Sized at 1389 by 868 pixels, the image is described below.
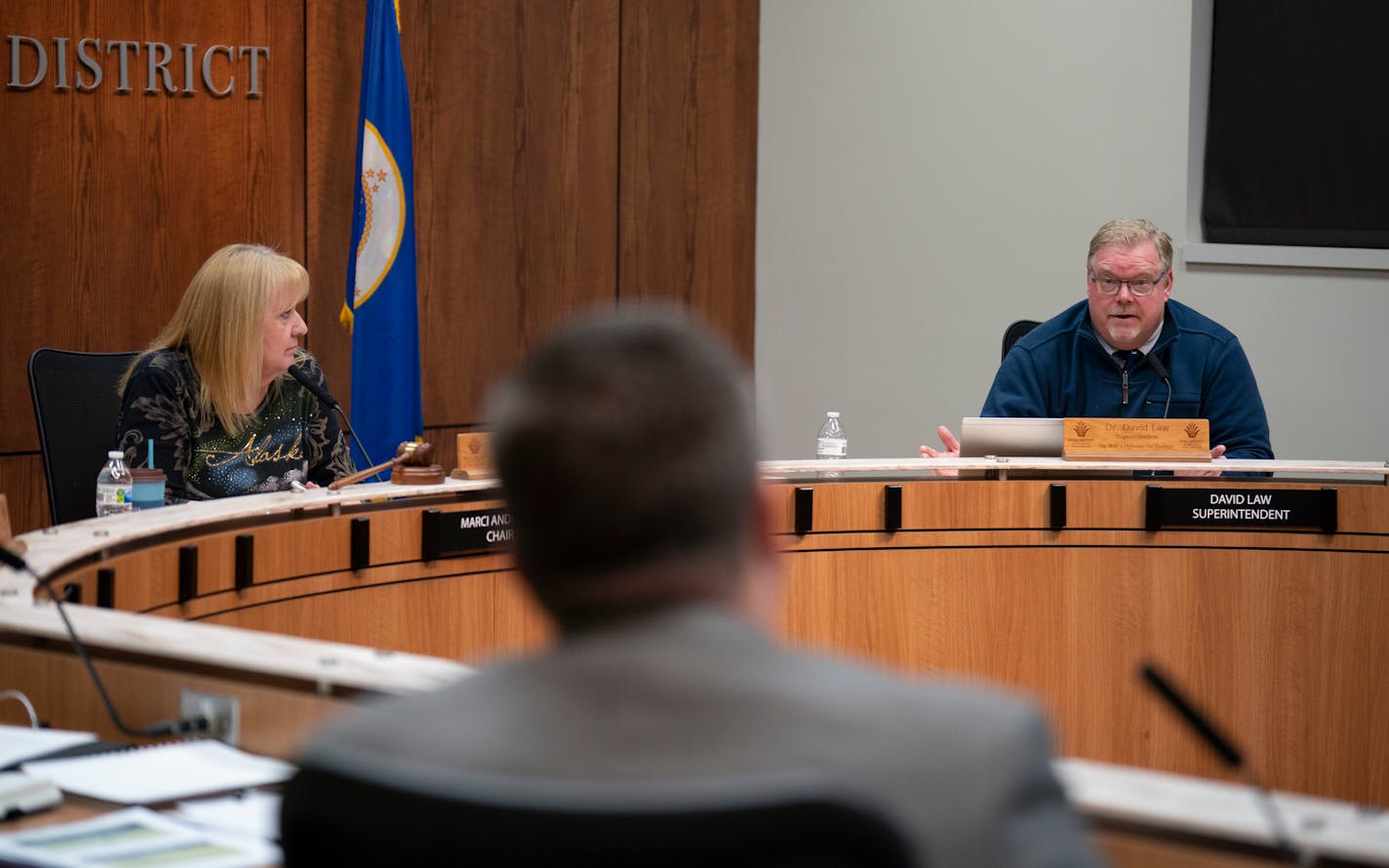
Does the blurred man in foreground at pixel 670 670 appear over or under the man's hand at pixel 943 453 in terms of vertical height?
over

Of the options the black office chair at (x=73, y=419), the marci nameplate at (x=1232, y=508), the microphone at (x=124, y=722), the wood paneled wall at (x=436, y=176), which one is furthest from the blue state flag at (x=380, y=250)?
the microphone at (x=124, y=722)

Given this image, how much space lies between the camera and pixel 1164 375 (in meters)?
3.88

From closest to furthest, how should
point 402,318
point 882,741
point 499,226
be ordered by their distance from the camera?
1. point 882,741
2. point 402,318
3. point 499,226

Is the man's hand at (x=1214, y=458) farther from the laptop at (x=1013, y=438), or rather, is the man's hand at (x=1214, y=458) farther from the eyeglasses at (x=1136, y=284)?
the eyeglasses at (x=1136, y=284)

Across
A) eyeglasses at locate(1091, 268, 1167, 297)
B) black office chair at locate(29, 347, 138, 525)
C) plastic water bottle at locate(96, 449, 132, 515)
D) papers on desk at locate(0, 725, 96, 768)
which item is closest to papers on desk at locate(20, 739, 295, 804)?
papers on desk at locate(0, 725, 96, 768)

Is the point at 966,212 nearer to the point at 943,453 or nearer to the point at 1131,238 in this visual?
the point at 1131,238

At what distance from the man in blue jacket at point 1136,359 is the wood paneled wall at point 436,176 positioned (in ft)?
7.19

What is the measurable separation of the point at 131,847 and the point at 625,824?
0.84m

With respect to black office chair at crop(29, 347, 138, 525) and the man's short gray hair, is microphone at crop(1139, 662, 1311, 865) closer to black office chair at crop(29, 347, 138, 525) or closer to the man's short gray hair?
black office chair at crop(29, 347, 138, 525)

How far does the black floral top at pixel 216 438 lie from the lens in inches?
128

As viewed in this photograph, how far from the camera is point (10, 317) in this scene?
433 centimetres

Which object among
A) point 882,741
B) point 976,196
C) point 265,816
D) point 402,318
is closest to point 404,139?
point 402,318

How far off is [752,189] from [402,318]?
2.04 metres

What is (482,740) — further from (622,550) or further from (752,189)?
(752,189)
